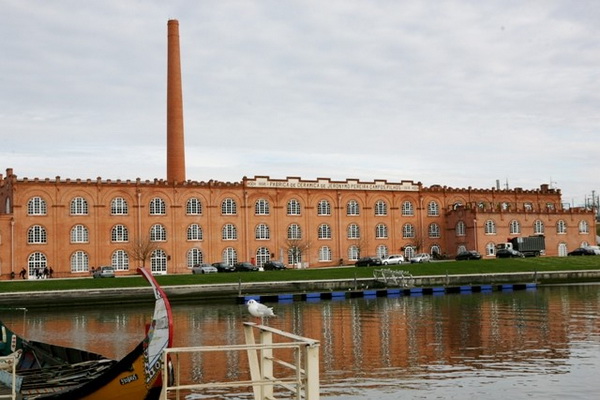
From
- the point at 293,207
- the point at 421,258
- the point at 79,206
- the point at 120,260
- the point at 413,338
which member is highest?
the point at 79,206

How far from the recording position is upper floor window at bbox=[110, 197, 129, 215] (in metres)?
80.8

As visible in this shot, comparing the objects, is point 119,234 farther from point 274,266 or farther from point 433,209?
point 433,209

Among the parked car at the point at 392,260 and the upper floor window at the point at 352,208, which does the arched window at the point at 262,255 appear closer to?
the upper floor window at the point at 352,208

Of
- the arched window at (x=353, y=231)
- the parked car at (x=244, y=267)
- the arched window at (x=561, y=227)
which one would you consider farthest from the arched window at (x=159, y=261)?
the arched window at (x=561, y=227)

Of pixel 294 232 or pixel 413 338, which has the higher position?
pixel 294 232

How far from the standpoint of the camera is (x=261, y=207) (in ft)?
289

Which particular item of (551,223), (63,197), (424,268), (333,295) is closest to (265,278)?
(333,295)

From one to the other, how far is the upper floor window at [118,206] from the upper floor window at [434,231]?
38002mm

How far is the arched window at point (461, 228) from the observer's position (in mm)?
95162

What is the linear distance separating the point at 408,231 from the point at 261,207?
19594mm

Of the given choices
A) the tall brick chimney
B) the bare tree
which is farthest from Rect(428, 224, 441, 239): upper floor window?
the bare tree

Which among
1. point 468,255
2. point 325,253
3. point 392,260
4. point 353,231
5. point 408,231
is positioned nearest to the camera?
point 392,260

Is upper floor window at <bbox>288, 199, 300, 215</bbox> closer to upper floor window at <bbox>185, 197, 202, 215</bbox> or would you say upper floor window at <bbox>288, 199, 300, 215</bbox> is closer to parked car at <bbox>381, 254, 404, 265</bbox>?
upper floor window at <bbox>185, 197, 202, 215</bbox>

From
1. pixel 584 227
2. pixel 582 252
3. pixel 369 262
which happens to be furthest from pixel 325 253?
pixel 584 227
